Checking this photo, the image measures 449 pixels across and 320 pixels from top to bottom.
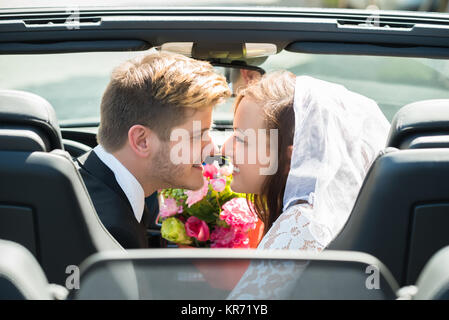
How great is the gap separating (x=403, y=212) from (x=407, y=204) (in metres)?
0.02

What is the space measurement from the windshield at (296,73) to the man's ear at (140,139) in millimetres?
5877

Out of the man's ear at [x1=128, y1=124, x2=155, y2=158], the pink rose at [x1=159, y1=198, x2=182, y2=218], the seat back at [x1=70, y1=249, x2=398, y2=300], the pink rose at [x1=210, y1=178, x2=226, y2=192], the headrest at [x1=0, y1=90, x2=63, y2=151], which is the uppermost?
the headrest at [x1=0, y1=90, x2=63, y2=151]

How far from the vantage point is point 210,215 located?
2.34 meters

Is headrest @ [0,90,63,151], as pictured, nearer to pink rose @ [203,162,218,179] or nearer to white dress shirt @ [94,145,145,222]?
white dress shirt @ [94,145,145,222]

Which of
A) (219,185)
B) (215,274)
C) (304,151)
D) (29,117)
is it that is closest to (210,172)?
(219,185)

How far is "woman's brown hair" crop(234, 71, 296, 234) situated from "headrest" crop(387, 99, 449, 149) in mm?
617

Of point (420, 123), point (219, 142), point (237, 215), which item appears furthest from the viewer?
point (219, 142)

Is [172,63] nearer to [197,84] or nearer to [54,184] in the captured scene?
[197,84]

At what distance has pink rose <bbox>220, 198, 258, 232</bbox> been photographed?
2.24 m

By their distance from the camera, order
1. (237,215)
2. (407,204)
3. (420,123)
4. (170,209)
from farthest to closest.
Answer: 1. (170,209)
2. (237,215)
3. (420,123)
4. (407,204)

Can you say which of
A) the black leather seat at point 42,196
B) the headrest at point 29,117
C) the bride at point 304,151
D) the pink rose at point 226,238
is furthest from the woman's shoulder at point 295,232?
the headrest at point 29,117

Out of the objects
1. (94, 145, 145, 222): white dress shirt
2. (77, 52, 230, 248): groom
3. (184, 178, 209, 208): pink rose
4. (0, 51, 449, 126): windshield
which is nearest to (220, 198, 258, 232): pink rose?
(184, 178, 209, 208): pink rose

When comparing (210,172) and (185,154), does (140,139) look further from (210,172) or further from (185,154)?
(210,172)
